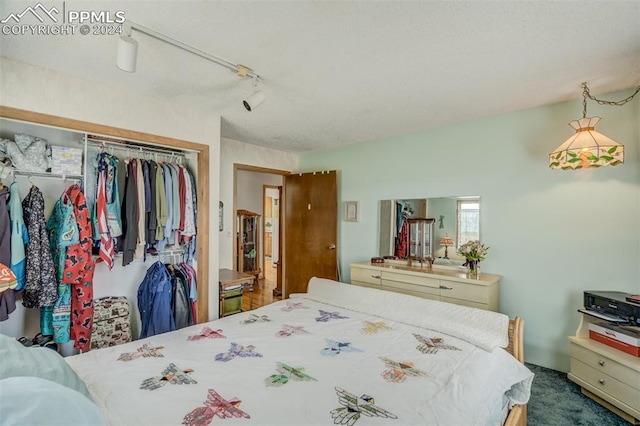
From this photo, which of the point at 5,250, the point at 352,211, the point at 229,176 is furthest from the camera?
the point at 352,211

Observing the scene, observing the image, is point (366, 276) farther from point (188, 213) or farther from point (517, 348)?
point (188, 213)

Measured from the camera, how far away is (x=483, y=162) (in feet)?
9.75

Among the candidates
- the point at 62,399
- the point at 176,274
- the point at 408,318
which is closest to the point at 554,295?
the point at 408,318

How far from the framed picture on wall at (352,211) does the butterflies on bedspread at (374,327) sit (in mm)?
2092

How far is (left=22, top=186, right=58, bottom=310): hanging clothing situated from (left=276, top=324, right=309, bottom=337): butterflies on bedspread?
1.71m

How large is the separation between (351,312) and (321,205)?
2.18 metres

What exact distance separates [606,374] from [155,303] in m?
3.49

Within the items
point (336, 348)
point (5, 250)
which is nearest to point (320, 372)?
point (336, 348)

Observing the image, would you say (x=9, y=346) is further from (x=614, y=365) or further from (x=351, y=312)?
(x=614, y=365)

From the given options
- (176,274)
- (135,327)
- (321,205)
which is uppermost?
(321,205)

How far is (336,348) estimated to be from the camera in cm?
163

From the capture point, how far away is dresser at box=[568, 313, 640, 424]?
1859 mm

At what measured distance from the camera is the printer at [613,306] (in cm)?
196

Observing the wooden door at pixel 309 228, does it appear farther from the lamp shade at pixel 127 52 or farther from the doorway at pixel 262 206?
the lamp shade at pixel 127 52
